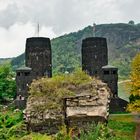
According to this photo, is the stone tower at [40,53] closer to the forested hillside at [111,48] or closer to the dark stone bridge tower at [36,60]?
the dark stone bridge tower at [36,60]

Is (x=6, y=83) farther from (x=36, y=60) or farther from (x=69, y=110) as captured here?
(x=69, y=110)

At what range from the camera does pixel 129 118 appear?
45031 millimetres

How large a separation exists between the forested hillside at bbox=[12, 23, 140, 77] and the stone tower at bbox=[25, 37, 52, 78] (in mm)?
68189

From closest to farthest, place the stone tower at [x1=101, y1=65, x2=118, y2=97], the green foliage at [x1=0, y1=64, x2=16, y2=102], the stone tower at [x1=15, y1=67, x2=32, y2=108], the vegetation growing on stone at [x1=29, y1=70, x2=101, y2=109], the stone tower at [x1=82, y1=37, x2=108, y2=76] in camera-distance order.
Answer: the vegetation growing on stone at [x1=29, y1=70, x2=101, y2=109] → the stone tower at [x1=82, y1=37, x2=108, y2=76] → the stone tower at [x1=101, y1=65, x2=118, y2=97] → the stone tower at [x1=15, y1=67, x2=32, y2=108] → the green foliage at [x1=0, y1=64, x2=16, y2=102]

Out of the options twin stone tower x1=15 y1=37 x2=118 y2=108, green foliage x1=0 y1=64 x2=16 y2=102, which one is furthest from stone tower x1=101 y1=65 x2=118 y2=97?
green foliage x1=0 y1=64 x2=16 y2=102

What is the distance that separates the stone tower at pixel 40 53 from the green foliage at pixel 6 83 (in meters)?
4.48

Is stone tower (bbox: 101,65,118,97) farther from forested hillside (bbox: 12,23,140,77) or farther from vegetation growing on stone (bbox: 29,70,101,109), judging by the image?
forested hillside (bbox: 12,23,140,77)

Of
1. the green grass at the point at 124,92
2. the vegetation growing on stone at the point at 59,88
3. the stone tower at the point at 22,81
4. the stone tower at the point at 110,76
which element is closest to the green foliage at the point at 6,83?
the stone tower at the point at 22,81

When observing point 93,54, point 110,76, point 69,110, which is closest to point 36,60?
point 93,54

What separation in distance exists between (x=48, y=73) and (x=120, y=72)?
239 ft

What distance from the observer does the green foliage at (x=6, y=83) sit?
58781mm

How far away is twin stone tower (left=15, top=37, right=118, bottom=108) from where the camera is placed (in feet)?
184

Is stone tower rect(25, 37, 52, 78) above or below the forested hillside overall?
below

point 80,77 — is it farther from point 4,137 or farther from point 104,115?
point 4,137
